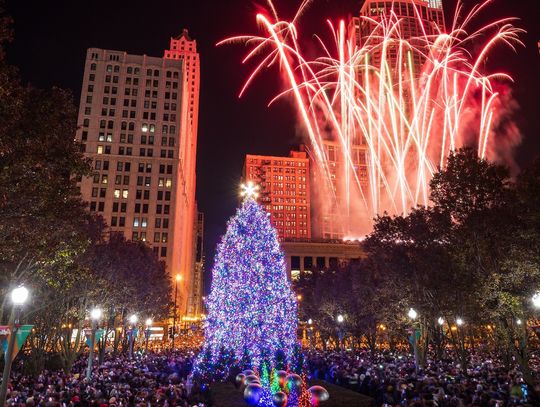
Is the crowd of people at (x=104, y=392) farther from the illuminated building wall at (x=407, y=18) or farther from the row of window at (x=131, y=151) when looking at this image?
the illuminated building wall at (x=407, y=18)

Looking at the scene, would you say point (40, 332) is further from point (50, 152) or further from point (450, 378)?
point (450, 378)

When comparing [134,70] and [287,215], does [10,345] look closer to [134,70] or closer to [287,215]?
[134,70]

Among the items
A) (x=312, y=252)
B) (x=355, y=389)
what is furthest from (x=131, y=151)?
(x=355, y=389)

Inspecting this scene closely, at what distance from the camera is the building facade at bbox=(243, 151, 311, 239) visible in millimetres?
173375

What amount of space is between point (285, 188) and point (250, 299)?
154 metres

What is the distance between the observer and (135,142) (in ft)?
314

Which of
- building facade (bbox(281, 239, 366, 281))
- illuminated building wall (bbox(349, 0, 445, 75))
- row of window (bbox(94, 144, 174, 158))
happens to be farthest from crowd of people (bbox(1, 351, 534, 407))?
illuminated building wall (bbox(349, 0, 445, 75))

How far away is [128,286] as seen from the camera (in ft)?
122

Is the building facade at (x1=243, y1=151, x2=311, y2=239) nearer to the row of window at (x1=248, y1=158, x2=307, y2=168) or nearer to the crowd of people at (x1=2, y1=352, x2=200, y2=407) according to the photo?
the row of window at (x1=248, y1=158, x2=307, y2=168)

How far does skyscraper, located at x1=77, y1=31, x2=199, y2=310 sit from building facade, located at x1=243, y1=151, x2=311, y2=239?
72.7 meters

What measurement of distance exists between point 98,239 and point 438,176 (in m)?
24.5

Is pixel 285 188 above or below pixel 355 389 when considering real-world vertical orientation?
above

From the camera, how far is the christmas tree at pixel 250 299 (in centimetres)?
2767

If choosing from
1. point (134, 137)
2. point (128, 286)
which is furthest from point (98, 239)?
point (134, 137)
